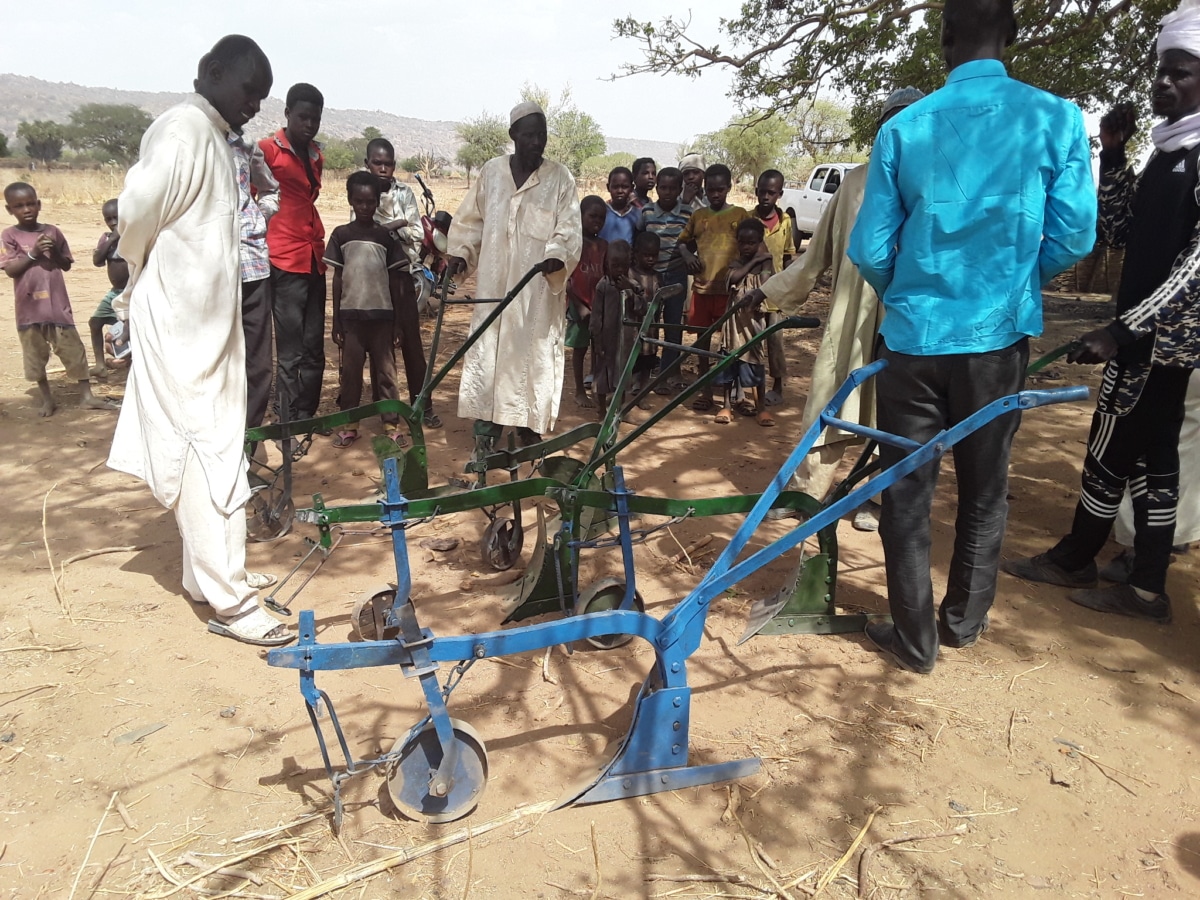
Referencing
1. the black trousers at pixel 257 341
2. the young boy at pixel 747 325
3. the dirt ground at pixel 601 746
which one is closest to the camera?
the dirt ground at pixel 601 746

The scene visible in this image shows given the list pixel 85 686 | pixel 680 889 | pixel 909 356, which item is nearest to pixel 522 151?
pixel 909 356

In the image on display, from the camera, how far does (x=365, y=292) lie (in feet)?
18.9

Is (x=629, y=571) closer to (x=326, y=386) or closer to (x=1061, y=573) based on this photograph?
(x=1061, y=573)

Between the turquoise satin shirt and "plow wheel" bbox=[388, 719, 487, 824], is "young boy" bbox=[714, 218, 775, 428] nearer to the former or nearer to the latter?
Answer: the turquoise satin shirt

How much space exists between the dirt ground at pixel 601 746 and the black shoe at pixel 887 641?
0.16 ft

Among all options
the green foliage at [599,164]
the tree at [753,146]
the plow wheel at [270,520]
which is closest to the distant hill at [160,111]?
the green foliage at [599,164]

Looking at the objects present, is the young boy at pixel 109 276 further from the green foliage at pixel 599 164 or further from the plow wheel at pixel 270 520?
the green foliage at pixel 599 164

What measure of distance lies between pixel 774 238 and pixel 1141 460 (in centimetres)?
412

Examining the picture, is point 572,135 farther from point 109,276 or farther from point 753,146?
point 109,276

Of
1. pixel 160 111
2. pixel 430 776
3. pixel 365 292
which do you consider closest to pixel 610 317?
pixel 365 292

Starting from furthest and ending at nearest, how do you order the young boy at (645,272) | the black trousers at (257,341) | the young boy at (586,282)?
the young boy at (586,282) < the young boy at (645,272) < the black trousers at (257,341)

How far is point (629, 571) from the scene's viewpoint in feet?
10.9

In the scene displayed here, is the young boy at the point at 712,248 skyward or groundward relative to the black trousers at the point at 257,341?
skyward

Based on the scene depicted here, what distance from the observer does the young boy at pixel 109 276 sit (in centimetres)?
634
